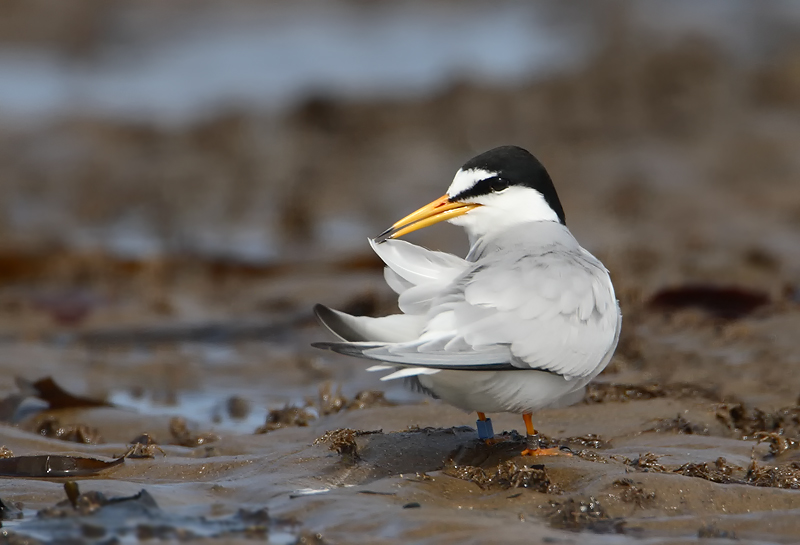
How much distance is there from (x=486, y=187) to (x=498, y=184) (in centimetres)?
6

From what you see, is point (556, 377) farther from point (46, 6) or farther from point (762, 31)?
point (46, 6)

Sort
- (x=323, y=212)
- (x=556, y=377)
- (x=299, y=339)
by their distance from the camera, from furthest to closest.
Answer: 1. (x=323, y=212)
2. (x=299, y=339)
3. (x=556, y=377)

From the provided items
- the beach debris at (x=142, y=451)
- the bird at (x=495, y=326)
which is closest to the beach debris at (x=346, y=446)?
the bird at (x=495, y=326)

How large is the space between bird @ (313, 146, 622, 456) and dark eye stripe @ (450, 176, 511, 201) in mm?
320

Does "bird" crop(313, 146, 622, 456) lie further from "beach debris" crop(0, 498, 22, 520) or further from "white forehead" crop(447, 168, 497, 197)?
"beach debris" crop(0, 498, 22, 520)

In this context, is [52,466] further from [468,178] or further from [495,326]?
[468,178]

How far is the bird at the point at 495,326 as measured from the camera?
3877 millimetres

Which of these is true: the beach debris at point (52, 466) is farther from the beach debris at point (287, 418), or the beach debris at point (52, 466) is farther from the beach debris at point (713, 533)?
the beach debris at point (713, 533)

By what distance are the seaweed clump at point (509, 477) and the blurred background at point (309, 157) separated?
2.67 meters

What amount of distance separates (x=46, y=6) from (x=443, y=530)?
18.9 metres

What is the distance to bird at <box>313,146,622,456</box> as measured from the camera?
12.7 feet

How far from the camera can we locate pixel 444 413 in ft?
18.2

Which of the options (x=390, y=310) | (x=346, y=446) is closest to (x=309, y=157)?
(x=390, y=310)

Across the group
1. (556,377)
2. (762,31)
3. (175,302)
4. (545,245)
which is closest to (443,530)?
(556,377)
